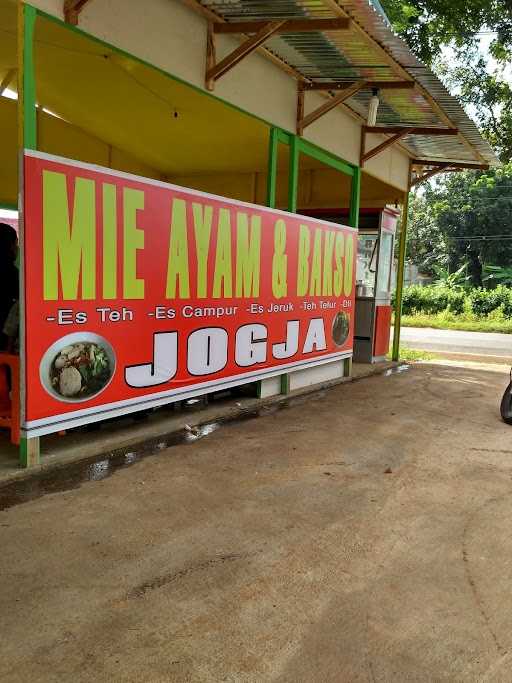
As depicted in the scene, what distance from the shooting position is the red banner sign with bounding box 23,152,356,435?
13.5 ft

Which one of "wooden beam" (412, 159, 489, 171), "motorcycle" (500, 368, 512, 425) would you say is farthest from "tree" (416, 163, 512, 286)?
"motorcycle" (500, 368, 512, 425)

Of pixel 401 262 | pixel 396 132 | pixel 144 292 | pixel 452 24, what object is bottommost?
pixel 144 292

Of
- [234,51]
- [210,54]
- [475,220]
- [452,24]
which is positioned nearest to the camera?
[234,51]

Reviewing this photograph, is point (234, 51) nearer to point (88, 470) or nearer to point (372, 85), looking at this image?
point (372, 85)

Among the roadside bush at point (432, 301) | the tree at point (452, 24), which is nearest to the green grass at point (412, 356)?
the tree at point (452, 24)

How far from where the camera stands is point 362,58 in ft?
19.2

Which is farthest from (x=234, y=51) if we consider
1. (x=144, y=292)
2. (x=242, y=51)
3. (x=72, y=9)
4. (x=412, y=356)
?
(x=412, y=356)

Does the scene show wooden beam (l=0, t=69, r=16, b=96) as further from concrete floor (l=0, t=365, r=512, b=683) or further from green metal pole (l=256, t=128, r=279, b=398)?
concrete floor (l=0, t=365, r=512, b=683)

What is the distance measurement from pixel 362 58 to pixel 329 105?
87cm

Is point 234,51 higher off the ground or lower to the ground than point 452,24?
lower

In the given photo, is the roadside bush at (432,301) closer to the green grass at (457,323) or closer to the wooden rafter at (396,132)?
the green grass at (457,323)

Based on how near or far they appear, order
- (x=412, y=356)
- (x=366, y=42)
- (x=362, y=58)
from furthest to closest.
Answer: (x=412, y=356), (x=362, y=58), (x=366, y=42)

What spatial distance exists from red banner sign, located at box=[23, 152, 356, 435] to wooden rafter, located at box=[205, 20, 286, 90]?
1.08 metres

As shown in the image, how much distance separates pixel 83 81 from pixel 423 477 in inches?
204
